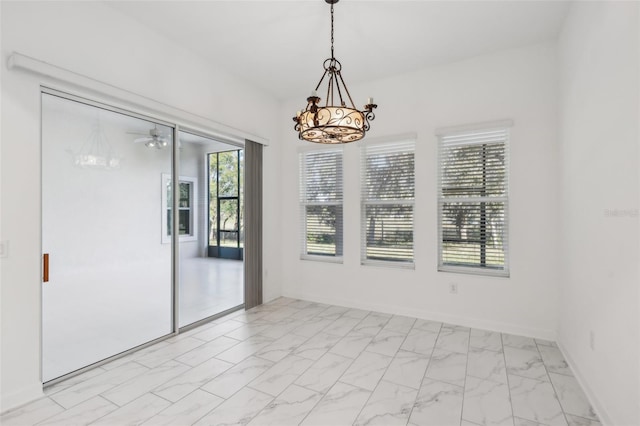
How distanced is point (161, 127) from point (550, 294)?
14.2 ft

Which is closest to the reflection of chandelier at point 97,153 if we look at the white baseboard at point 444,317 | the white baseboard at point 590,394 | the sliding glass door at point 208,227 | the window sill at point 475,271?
the sliding glass door at point 208,227

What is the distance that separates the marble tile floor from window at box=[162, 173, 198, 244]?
3.53 ft

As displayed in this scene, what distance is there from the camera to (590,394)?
7.27 ft

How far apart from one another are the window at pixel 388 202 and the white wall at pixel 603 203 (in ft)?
5.29

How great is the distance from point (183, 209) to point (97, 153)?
3.30 ft

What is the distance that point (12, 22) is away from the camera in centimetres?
216

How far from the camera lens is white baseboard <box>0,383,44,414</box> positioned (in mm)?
2092

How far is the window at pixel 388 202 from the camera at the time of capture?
4.06 meters

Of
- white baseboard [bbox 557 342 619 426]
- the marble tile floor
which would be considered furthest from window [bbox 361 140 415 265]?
white baseboard [bbox 557 342 619 426]

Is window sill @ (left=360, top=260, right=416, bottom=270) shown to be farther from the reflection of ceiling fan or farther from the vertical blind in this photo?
the reflection of ceiling fan

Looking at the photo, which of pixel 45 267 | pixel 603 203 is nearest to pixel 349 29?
pixel 603 203

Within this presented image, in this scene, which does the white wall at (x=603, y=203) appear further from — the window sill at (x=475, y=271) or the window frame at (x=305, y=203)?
the window frame at (x=305, y=203)

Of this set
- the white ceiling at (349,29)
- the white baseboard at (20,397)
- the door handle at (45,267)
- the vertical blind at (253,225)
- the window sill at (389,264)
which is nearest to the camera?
the white baseboard at (20,397)

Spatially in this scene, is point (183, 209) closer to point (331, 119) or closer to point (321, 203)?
point (321, 203)
